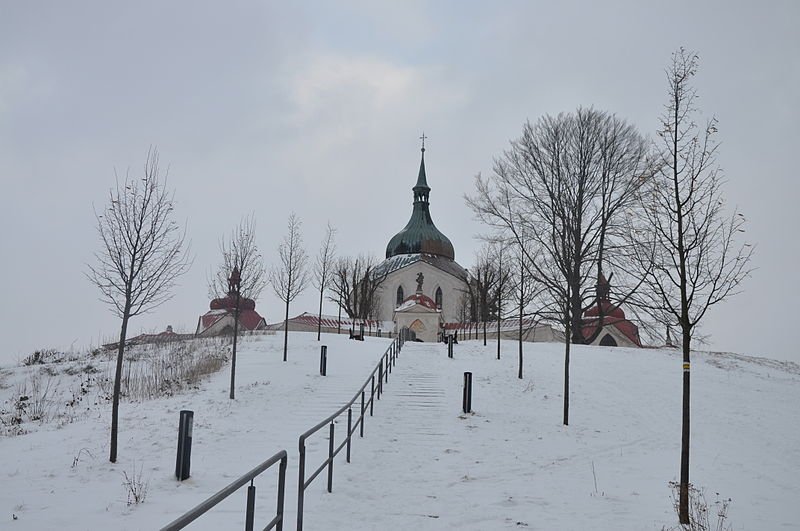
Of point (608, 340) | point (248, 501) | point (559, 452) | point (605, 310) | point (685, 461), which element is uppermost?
point (605, 310)

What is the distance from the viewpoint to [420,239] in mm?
61438

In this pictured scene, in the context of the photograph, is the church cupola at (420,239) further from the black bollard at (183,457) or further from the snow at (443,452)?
the black bollard at (183,457)

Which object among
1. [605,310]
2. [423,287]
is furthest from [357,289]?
[605,310]

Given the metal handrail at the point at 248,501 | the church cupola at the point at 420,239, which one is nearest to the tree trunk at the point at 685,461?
the metal handrail at the point at 248,501

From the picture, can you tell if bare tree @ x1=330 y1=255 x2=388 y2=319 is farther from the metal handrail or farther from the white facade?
the metal handrail

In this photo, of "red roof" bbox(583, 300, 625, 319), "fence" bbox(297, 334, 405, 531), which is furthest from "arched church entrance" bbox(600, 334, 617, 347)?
"fence" bbox(297, 334, 405, 531)

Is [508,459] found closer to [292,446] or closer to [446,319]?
[292,446]

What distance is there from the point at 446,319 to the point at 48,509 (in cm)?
5028

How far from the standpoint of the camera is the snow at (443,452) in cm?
716

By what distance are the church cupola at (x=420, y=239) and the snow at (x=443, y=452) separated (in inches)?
1620

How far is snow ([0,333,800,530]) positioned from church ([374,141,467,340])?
32.4m

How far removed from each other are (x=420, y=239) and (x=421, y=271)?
575cm

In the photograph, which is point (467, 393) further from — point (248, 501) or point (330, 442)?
point (248, 501)

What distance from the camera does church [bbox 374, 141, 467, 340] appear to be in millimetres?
56344
